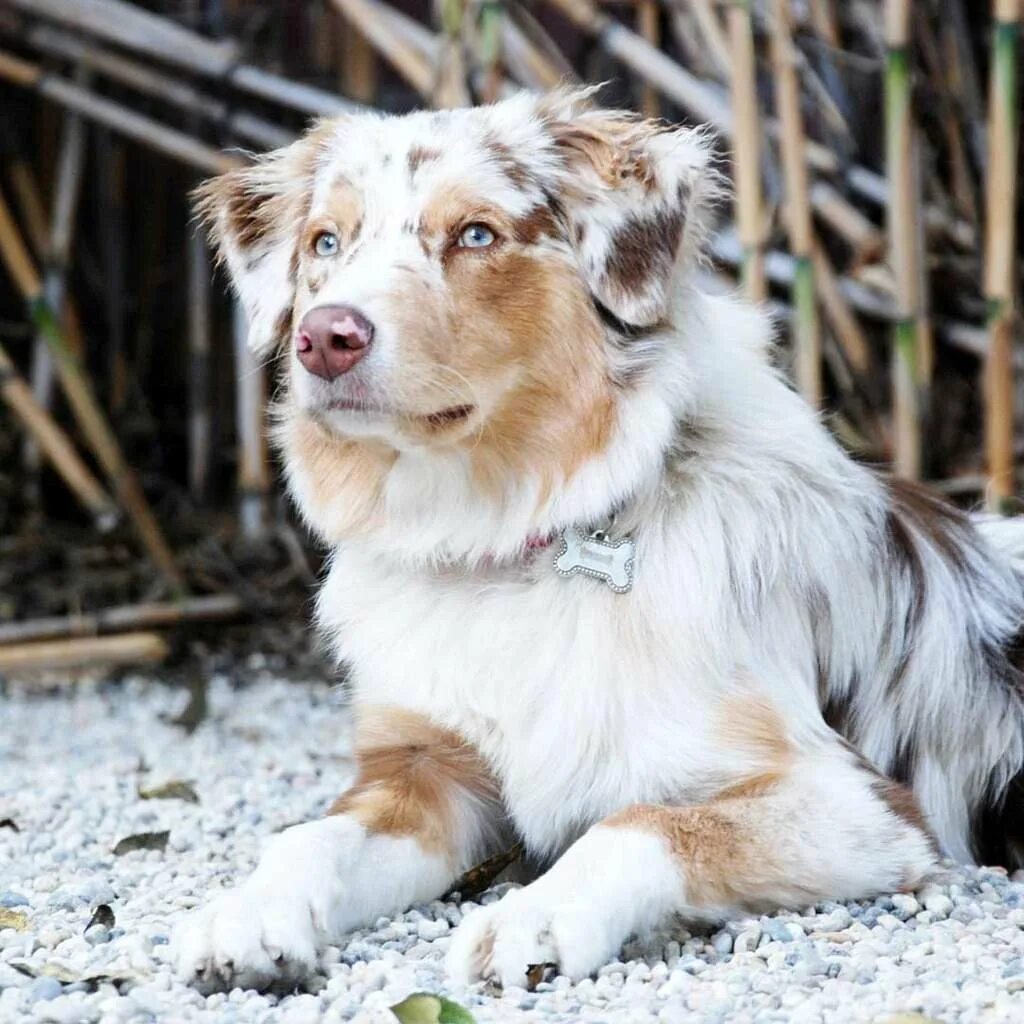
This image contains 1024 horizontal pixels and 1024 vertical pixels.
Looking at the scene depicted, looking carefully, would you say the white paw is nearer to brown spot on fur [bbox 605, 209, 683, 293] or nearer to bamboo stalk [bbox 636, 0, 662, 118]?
brown spot on fur [bbox 605, 209, 683, 293]

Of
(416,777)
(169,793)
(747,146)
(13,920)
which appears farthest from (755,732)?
(747,146)

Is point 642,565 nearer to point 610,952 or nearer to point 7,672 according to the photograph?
point 610,952

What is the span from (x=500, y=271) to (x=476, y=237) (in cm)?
8

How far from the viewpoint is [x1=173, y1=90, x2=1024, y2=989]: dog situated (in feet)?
9.52

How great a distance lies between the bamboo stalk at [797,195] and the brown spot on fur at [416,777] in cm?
225

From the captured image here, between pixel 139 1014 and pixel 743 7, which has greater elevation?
pixel 743 7

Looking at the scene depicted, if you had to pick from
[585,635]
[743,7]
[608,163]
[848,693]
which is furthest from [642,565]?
[743,7]

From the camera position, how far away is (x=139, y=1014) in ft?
7.76

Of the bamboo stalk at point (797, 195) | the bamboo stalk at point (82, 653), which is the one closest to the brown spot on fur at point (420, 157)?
the bamboo stalk at point (797, 195)

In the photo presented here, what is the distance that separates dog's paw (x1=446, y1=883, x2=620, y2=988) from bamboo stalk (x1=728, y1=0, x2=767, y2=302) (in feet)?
9.09

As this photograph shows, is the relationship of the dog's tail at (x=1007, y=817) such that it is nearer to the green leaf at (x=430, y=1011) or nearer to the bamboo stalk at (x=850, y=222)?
the green leaf at (x=430, y=1011)

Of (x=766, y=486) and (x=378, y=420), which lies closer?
(x=378, y=420)

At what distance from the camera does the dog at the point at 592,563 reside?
2.90 metres

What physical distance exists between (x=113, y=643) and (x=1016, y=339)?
10.6 feet
